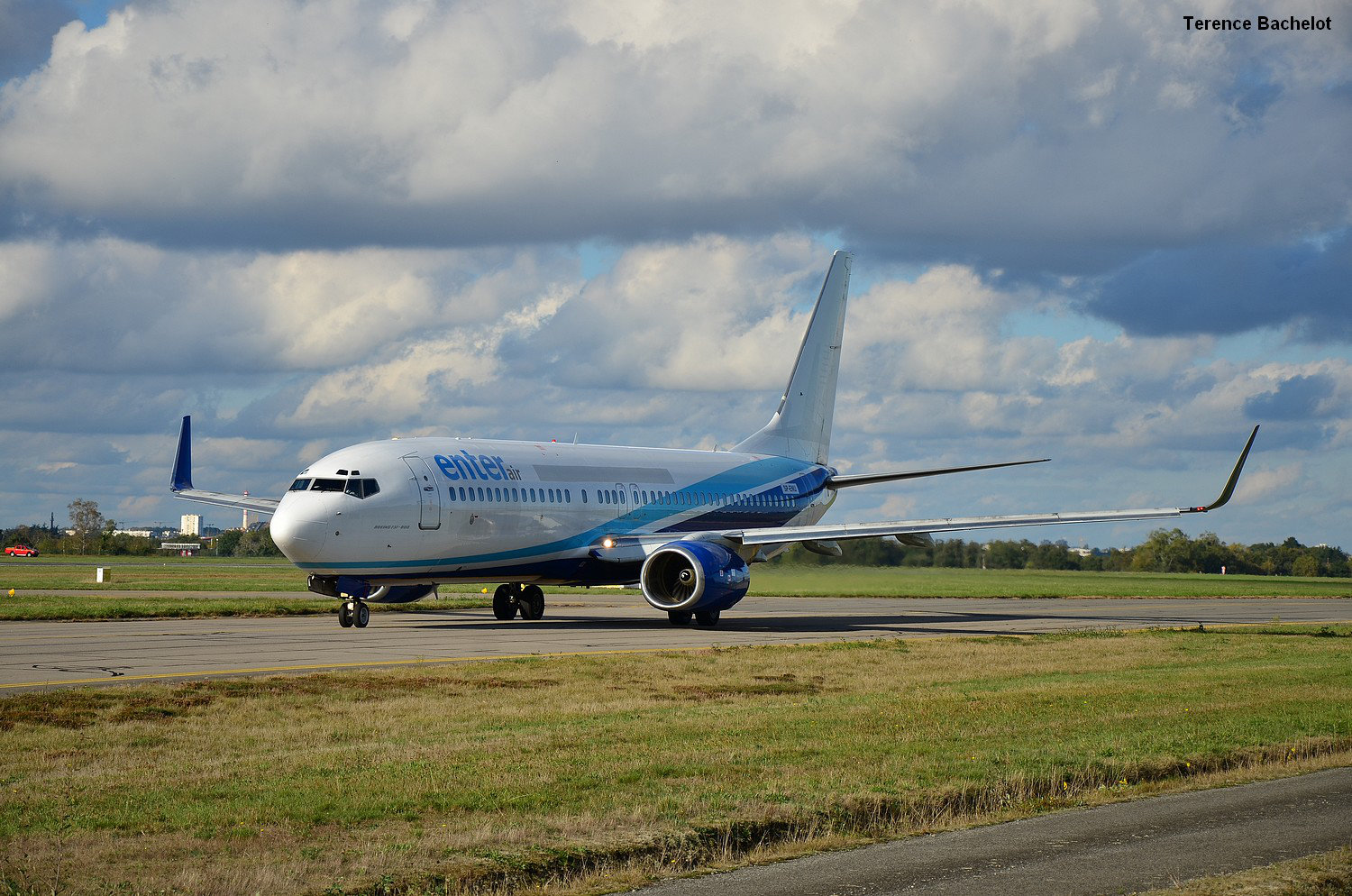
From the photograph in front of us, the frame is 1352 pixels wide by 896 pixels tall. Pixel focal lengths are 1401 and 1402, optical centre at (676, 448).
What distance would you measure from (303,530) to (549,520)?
6974mm

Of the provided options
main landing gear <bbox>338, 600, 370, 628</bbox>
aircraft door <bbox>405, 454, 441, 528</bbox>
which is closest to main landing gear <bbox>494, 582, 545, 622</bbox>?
aircraft door <bbox>405, 454, 441, 528</bbox>

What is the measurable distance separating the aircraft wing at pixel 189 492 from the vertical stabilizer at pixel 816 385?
16395 millimetres

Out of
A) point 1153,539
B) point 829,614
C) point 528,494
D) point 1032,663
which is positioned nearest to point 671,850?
point 1032,663

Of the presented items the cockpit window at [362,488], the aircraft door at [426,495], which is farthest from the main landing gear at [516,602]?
the cockpit window at [362,488]

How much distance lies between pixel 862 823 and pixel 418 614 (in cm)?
2882

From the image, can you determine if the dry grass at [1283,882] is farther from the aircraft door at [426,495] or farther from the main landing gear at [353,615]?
the main landing gear at [353,615]

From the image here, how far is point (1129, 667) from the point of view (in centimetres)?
2280

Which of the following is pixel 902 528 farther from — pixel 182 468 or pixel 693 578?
pixel 182 468

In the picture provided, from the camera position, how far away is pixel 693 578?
112ft

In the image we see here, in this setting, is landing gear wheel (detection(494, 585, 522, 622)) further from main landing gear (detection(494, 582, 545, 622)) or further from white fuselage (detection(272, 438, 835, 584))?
A: white fuselage (detection(272, 438, 835, 584))

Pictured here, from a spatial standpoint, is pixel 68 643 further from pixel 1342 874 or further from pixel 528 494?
pixel 1342 874

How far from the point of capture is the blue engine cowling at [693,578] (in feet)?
109

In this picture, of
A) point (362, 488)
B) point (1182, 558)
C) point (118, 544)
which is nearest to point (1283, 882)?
point (362, 488)

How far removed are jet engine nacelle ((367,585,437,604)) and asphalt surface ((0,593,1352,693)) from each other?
0.59 m
